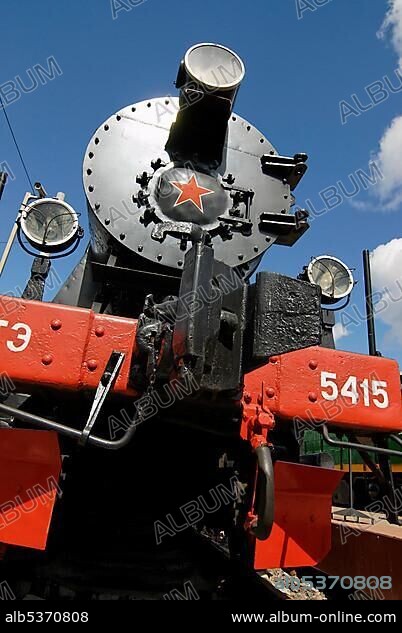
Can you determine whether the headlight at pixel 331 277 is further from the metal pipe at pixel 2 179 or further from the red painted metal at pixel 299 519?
the metal pipe at pixel 2 179

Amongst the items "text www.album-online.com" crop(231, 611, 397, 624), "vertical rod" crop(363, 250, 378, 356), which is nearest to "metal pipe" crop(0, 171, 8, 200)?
"text www.album-online.com" crop(231, 611, 397, 624)

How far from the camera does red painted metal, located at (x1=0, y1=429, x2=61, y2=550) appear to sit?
1.73 meters

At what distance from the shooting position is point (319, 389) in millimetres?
2053

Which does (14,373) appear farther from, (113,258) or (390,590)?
(390,590)

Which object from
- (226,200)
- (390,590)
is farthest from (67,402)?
(390,590)

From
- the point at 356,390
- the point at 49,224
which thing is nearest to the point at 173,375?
the point at 356,390

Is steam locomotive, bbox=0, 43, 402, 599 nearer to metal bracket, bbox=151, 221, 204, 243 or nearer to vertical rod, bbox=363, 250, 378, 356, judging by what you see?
metal bracket, bbox=151, 221, 204, 243

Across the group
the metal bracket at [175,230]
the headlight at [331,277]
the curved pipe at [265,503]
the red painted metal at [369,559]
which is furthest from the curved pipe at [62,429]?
the red painted metal at [369,559]

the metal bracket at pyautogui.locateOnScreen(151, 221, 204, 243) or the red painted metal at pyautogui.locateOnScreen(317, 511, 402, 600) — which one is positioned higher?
the metal bracket at pyautogui.locateOnScreen(151, 221, 204, 243)

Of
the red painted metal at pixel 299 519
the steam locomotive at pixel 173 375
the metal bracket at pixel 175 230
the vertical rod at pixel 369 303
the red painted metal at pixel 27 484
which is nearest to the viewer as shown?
the steam locomotive at pixel 173 375

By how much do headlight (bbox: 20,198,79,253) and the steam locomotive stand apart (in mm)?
13

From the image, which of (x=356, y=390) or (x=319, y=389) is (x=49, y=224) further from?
(x=356, y=390)

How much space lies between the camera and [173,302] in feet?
5.44

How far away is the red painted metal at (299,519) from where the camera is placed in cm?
195
